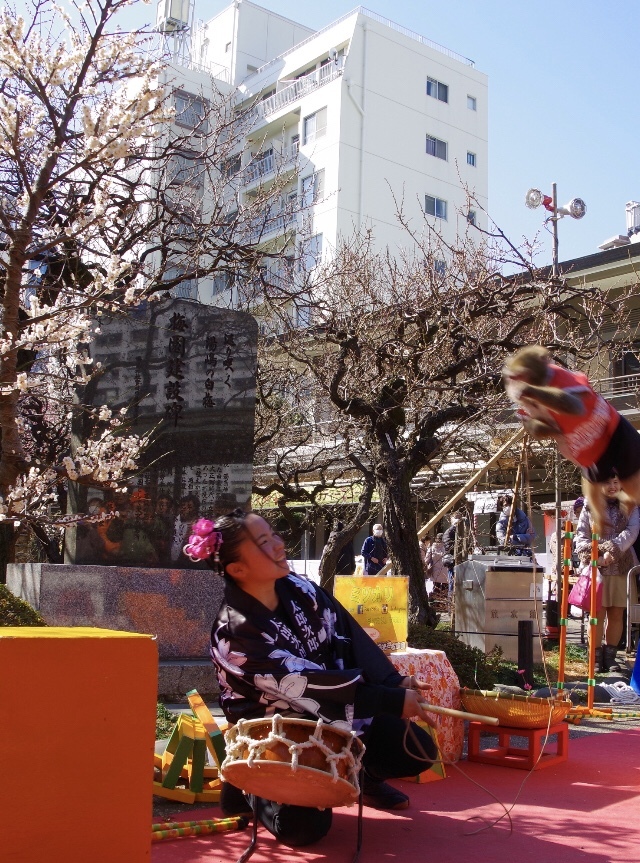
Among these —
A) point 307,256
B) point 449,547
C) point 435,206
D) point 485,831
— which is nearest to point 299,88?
point 435,206

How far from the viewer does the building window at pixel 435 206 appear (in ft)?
116

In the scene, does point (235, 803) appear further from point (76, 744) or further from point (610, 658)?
point (610, 658)

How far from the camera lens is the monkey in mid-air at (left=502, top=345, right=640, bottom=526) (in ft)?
10.7

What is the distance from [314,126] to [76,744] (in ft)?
110

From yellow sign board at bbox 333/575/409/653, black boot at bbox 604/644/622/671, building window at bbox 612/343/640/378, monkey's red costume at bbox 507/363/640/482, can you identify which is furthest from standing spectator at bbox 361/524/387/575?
monkey's red costume at bbox 507/363/640/482

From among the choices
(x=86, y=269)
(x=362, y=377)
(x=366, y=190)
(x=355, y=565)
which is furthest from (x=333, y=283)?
(x=366, y=190)

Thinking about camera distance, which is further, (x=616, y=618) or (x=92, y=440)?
(x=616, y=618)

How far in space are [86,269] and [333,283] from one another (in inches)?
252

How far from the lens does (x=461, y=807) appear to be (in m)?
4.77

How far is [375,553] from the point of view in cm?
1438

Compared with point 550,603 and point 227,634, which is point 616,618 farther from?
point 227,634

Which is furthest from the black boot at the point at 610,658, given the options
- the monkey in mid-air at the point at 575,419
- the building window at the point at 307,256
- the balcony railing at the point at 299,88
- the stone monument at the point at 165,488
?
the balcony railing at the point at 299,88

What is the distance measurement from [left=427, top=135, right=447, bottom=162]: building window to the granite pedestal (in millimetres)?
30998

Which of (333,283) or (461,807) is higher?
(333,283)
